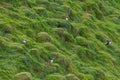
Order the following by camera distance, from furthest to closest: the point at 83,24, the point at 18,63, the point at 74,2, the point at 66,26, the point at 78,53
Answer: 1. the point at 74,2
2. the point at 83,24
3. the point at 66,26
4. the point at 78,53
5. the point at 18,63

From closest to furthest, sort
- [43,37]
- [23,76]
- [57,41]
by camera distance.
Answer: [23,76]
[43,37]
[57,41]

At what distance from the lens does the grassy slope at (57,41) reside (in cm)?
1619

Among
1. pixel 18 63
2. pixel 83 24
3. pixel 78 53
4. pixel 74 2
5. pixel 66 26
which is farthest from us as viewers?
pixel 74 2

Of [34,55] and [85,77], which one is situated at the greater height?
[34,55]

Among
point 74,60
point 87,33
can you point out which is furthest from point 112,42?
point 74,60

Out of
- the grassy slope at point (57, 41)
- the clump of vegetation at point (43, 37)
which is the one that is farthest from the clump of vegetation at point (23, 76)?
the clump of vegetation at point (43, 37)

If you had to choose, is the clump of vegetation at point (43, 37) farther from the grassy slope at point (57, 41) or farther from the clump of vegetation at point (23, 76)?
the clump of vegetation at point (23, 76)

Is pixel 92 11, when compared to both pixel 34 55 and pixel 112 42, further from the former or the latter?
pixel 34 55

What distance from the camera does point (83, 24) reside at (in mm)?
24203

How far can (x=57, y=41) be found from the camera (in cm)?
1977

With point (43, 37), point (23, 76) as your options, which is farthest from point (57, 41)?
point (23, 76)

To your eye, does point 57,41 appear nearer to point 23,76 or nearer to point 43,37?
point 43,37

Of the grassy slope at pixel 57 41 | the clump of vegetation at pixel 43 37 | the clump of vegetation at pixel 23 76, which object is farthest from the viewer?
the clump of vegetation at pixel 43 37

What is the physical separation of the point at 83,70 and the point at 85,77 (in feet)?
2.53
